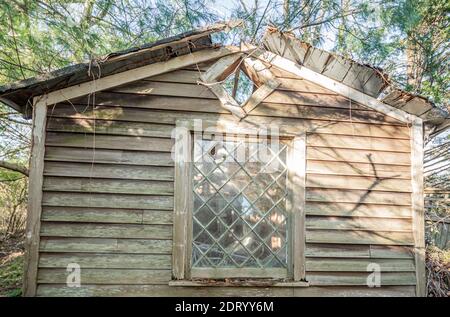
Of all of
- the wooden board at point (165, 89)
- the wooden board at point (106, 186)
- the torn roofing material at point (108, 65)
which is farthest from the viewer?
the wooden board at point (165, 89)

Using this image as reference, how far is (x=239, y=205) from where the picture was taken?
3.16m

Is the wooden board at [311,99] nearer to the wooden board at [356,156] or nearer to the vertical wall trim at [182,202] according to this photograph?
the wooden board at [356,156]

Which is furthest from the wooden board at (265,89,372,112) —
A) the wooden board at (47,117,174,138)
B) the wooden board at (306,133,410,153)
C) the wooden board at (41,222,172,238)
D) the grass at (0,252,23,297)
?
the grass at (0,252,23,297)

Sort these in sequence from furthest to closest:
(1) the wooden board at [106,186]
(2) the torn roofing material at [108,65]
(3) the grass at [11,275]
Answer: (3) the grass at [11,275] → (1) the wooden board at [106,186] → (2) the torn roofing material at [108,65]

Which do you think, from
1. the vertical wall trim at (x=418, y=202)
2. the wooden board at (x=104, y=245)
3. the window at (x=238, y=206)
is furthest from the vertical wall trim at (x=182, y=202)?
the vertical wall trim at (x=418, y=202)

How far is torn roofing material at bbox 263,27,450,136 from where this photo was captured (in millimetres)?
3123

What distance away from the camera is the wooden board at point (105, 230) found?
2869 mm

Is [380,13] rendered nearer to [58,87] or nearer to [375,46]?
[375,46]

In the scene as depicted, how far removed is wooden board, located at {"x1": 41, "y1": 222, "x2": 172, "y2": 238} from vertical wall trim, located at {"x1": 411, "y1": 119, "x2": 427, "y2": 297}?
2.61 metres

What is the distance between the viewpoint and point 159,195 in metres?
3.03

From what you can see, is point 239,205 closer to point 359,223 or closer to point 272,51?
point 359,223

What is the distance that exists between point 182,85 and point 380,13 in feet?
12.5

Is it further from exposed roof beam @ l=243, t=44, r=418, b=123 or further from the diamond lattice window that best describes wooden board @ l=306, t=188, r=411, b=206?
exposed roof beam @ l=243, t=44, r=418, b=123

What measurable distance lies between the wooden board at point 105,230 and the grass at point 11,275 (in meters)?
1.90
